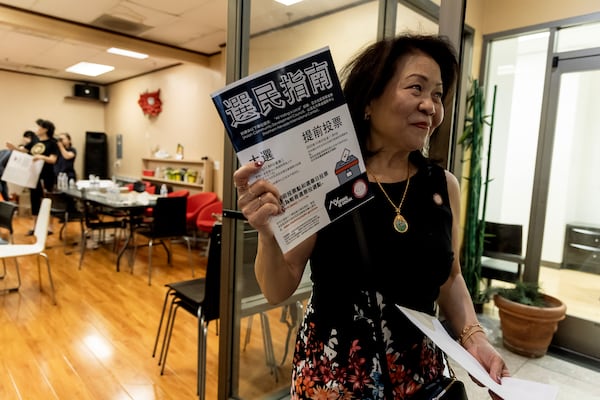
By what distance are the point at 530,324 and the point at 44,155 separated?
22.0 feet

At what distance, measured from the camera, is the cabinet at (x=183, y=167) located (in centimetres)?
609

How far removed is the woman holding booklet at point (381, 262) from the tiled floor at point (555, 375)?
75.2 inches

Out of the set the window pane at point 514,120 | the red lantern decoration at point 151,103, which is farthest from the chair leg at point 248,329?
the red lantern decoration at point 151,103

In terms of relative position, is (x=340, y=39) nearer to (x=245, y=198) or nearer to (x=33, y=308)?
(x=245, y=198)

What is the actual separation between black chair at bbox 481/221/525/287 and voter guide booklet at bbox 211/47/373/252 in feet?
10.4

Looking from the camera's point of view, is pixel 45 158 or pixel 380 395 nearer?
pixel 380 395

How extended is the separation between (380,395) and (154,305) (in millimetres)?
3292

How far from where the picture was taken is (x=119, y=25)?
4969 millimetres

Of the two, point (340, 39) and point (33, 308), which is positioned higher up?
point (340, 39)

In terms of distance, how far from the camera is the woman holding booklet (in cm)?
79

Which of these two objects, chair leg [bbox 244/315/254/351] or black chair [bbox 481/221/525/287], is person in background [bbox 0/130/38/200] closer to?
chair leg [bbox 244/315/254/351]

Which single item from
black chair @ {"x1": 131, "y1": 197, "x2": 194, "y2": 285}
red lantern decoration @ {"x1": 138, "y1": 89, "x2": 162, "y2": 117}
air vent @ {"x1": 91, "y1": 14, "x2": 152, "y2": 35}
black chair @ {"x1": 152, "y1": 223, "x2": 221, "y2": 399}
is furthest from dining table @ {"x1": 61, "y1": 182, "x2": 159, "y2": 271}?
black chair @ {"x1": 152, "y1": 223, "x2": 221, "y2": 399}

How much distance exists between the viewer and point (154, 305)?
364 centimetres

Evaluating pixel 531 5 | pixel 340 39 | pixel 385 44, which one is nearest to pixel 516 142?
pixel 531 5
